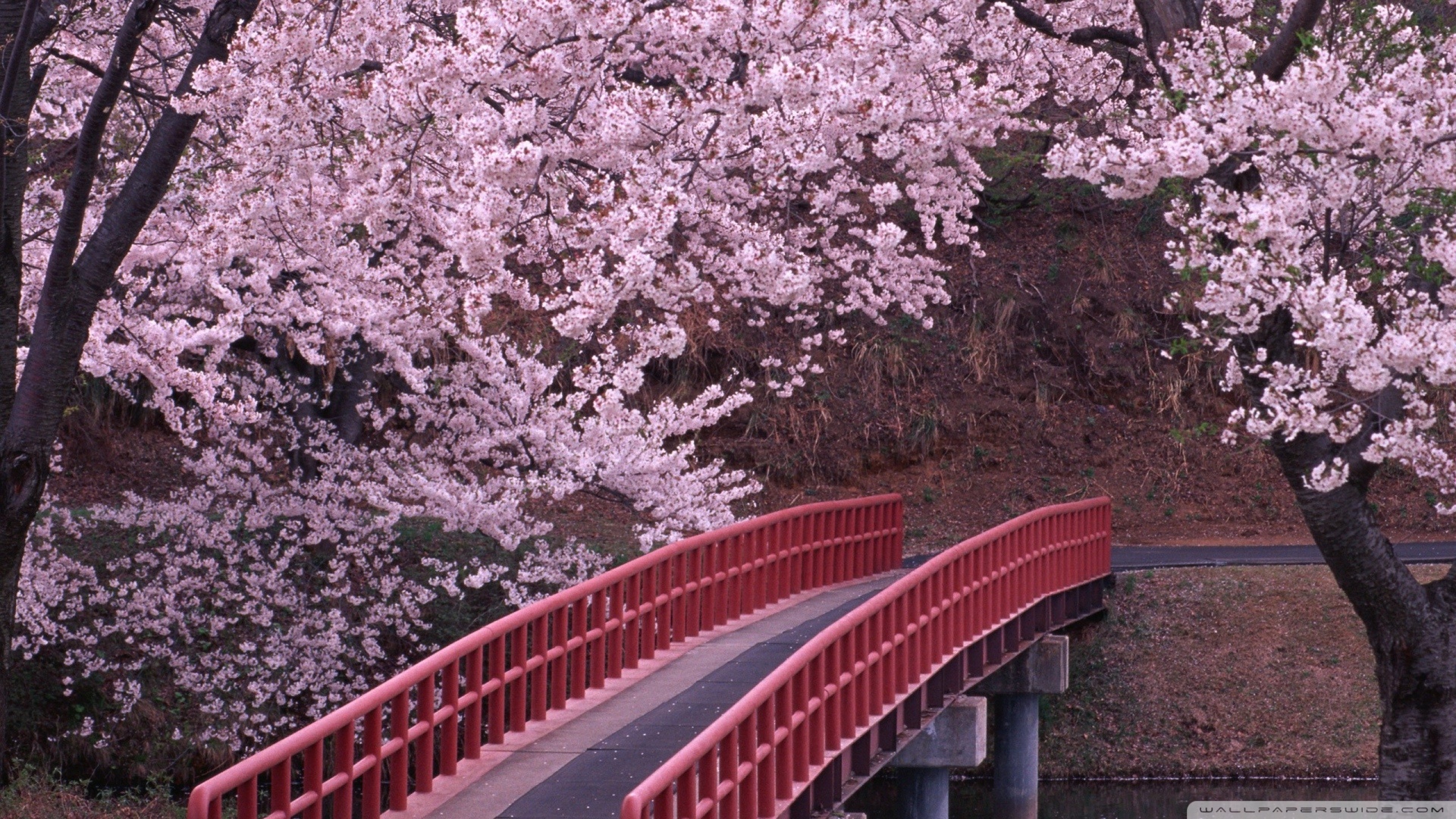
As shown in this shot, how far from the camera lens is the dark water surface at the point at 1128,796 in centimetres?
1731

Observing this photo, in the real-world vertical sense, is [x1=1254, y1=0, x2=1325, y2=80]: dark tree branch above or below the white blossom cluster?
above

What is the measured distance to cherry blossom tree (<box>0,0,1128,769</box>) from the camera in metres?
10.5

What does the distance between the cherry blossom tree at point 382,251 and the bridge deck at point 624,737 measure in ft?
6.51

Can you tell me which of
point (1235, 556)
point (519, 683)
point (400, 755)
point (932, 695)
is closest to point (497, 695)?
point (519, 683)

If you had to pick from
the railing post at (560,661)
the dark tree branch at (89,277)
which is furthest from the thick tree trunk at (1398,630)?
the dark tree branch at (89,277)

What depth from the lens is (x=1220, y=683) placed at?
63.3 ft

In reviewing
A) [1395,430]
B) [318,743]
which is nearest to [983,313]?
[1395,430]

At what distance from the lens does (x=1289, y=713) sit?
61.7ft

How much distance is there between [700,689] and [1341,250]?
6149mm

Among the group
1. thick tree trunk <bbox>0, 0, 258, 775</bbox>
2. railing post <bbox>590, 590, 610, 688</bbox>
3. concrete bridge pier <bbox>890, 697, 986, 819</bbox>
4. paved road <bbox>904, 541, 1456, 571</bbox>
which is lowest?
concrete bridge pier <bbox>890, 697, 986, 819</bbox>

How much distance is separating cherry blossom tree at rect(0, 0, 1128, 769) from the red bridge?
4.10 feet

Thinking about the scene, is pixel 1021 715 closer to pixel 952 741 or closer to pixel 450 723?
pixel 952 741

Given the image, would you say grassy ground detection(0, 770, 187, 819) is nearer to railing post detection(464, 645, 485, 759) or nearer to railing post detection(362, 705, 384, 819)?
railing post detection(464, 645, 485, 759)

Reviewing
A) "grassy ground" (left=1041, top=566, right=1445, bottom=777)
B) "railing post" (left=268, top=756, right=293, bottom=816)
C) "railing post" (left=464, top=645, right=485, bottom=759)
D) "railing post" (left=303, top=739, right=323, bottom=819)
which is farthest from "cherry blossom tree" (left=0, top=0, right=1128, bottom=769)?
"grassy ground" (left=1041, top=566, right=1445, bottom=777)
